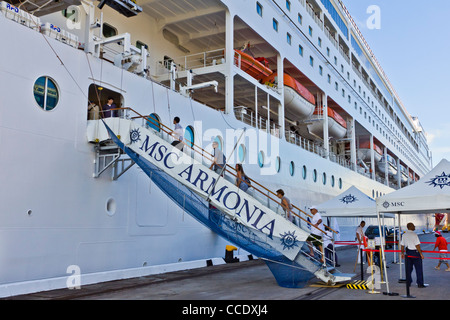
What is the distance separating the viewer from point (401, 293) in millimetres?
9078

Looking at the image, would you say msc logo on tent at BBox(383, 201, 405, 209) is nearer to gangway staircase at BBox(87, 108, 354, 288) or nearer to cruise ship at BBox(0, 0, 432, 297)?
gangway staircase at BBox(87, 108, 354, 288)

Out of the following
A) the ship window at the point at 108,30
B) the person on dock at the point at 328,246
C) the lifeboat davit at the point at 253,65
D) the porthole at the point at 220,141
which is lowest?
the person on dock at the point at 328,246

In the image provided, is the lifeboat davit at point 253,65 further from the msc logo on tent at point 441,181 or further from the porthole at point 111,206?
the msc logo on tent at point 441,181

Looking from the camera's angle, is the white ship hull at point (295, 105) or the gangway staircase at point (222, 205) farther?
the white ship hull at point (295, 105)

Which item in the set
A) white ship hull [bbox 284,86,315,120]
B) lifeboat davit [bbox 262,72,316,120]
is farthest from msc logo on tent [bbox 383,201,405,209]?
white ship hull [bbox 284,86,315,120]

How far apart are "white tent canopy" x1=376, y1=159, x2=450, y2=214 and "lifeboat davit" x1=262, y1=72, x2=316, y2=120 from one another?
13209 millimetres

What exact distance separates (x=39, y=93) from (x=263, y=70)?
1317 cm

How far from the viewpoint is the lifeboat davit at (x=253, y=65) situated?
18.8 meters

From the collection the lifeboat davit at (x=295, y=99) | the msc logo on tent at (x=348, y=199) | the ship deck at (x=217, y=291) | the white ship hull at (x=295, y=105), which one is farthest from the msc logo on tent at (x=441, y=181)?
the white ship hull at (x=295, y=105)

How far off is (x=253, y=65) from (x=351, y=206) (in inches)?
329

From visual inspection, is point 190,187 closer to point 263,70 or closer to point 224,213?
point 224,213

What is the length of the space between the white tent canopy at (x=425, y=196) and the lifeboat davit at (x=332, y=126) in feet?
62.5

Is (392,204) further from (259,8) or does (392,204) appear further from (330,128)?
(330,128)

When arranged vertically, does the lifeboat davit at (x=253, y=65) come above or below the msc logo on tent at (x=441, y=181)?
above
